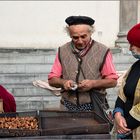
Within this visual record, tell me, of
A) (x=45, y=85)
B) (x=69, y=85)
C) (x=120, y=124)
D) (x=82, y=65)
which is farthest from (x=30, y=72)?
(x=120, y=124)

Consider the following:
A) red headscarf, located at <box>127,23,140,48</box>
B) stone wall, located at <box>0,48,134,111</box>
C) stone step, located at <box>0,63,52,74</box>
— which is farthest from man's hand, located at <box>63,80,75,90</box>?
stone step, located at <box>0,63,52,74</box>

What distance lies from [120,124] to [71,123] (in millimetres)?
359

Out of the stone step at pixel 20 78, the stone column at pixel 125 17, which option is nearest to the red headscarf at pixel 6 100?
the stone step at pixel 20 78

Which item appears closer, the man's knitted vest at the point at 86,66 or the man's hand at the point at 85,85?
the man's hand at the point at 85,85

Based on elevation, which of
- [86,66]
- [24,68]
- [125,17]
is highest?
[86,66]

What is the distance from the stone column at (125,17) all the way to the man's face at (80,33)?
6116mm

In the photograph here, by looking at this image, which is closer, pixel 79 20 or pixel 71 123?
pixel 71 123

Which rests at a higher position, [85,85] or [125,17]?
[85,85]

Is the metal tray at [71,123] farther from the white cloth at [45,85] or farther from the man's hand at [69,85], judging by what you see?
the white cloth at [45,85]

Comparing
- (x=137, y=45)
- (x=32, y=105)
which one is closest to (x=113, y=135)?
(x=137, y=45)

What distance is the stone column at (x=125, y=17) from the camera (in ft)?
33.5

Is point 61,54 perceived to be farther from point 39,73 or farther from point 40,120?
point 39,73

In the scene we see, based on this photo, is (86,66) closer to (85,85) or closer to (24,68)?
(85,85)

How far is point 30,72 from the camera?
9406 mm
